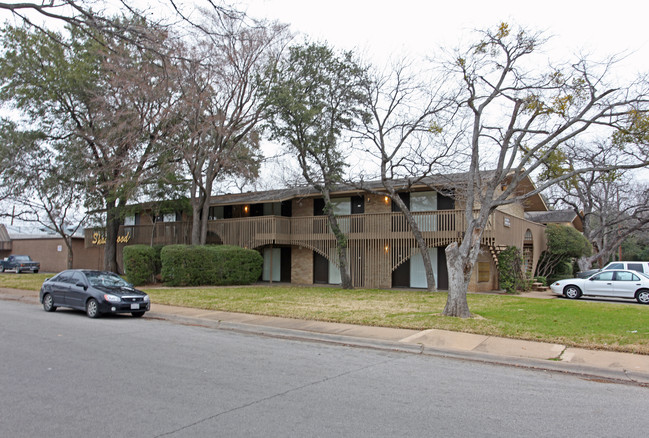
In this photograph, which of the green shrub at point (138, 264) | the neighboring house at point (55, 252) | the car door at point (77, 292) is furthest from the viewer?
the neighboring house at point (55, 252)

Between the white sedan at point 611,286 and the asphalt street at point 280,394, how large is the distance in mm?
13423

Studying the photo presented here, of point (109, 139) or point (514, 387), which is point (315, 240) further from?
point (514, 387)

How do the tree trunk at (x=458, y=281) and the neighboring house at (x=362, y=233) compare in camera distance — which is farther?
the neighboring house at (x=362, y=233)

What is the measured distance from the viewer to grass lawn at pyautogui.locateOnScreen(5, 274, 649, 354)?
10.6 meters

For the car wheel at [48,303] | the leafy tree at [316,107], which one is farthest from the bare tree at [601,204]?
the car wheel at [48,303]

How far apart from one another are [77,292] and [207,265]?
10110mm

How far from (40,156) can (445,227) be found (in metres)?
22.1

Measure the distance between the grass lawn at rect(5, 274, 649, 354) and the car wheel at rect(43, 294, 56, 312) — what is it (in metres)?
3.36

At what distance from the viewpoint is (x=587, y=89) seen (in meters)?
12.5

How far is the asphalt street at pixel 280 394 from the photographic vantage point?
4.94 metres

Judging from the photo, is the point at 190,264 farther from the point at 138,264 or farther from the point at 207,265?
the point at 138,264

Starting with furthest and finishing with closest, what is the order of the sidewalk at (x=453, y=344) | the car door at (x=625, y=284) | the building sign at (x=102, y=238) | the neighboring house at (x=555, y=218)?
the building sign at (x=102, y=238)
the neighboring house at (x=555, y=218)
the car door at (x=625, y=284)
the sidewalk at (x=453, y=344)

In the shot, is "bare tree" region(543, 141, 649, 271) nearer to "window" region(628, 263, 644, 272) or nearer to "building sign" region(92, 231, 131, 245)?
"window" region(628, 263, 644, 272)

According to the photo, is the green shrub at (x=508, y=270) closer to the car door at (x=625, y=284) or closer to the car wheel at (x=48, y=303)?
the car door at (x=625, y=284)
